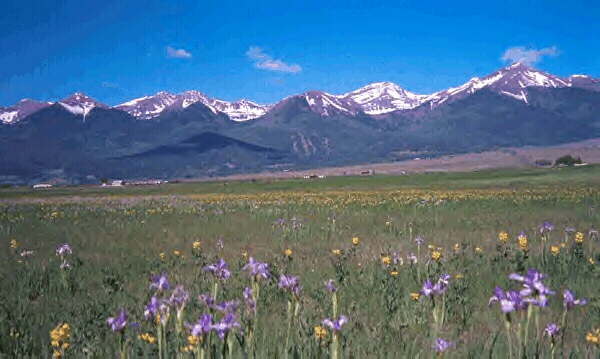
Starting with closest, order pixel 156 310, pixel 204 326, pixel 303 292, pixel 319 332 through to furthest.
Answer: pixel 204 326 < pixel 156 310 < pixel 319 332 < pixel 303 292

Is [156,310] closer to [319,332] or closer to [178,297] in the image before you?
[178,297]

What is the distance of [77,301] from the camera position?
7.64m

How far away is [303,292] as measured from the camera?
302 inches

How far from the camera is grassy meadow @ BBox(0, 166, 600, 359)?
4.07 metres

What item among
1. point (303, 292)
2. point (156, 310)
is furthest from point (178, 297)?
point (303, 292)

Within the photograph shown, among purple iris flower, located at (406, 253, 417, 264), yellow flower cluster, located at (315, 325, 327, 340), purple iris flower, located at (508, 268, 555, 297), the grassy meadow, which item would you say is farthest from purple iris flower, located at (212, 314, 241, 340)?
purple iris flower, located at (406, 253, 417, 264)

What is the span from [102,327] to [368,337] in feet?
11.6

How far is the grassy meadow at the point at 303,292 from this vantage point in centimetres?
407

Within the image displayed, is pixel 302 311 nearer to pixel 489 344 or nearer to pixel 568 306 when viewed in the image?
pixel 489 344

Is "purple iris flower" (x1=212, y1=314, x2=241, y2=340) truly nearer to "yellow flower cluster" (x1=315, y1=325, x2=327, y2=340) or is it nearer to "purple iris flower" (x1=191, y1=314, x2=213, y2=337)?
"purple iris flower" (x1=191, y1=314, x2=213, y2=337)

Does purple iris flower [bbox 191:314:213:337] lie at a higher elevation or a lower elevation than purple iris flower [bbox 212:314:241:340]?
higher

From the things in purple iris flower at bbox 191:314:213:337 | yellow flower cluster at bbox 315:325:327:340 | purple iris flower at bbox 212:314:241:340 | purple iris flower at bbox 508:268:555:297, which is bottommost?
yellow flower cluster at bbox 315:325:327:340

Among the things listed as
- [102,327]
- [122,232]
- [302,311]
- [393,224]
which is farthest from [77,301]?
[393,224]

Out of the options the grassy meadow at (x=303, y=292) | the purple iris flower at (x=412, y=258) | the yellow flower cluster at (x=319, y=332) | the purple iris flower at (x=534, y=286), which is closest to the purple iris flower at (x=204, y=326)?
the grassy meadow at (x=303, y=292)
